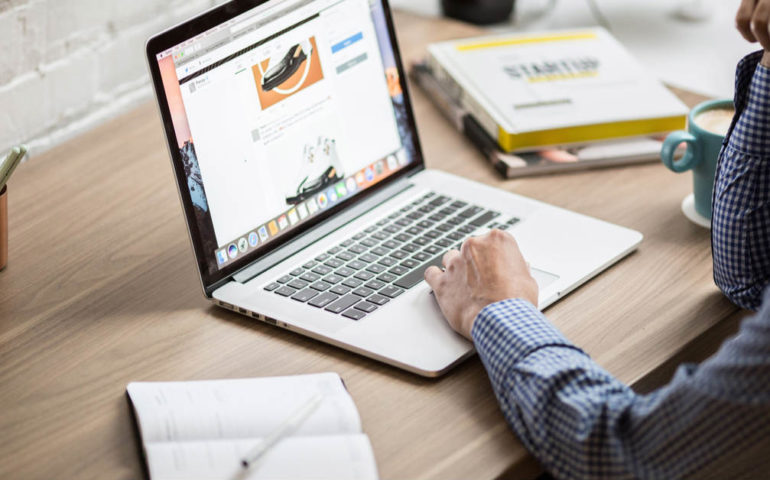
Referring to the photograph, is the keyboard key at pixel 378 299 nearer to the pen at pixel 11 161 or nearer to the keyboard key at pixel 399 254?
the keyboard key at pixel 399 254

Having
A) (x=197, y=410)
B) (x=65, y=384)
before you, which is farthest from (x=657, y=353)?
(x=65, y=384)

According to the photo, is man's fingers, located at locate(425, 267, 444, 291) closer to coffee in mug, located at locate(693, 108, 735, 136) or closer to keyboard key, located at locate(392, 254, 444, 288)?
keyboard key, located at locate(392, 254, 444, 288)

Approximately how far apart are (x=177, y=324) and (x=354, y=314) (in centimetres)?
19

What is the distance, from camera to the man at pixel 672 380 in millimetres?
711

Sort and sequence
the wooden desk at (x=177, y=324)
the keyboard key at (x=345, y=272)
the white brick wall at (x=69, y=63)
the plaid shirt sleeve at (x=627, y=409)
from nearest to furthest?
the plaid shirt sleeve at (x=627, y=409)
the wooden desk at (x=177, y=324)
the keyboard key at (x=345, y=272)
the white brick wall at (x=69, y=63)

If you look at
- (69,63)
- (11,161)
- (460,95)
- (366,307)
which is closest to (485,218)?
(366,307)

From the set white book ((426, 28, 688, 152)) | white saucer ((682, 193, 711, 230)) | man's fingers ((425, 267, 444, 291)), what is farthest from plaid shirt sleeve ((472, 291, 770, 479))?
white book ((426, 28, 688, 152))

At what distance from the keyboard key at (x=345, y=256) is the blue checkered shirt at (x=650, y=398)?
0.22m

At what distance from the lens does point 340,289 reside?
982 millimetres

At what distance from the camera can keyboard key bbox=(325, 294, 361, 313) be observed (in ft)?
3.12

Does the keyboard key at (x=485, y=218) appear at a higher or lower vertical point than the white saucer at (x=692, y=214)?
higher

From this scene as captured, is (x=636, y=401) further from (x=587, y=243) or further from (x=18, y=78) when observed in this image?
(x=18, y=78)

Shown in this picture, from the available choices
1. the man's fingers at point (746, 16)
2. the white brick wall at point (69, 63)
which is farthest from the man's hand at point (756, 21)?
the white brick wall at point (69, 63)

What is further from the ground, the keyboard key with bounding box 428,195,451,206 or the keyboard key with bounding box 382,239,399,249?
the keyboard key with bounding box 382,239,399,249
